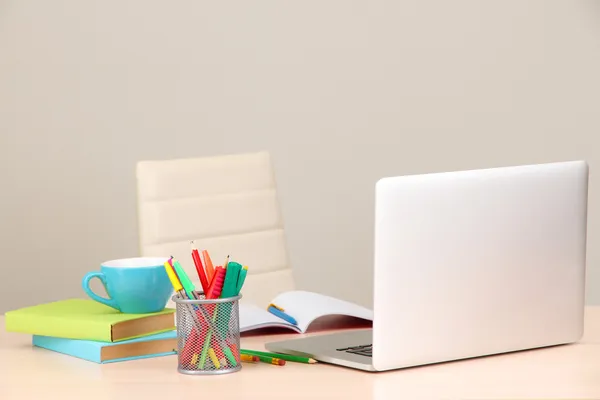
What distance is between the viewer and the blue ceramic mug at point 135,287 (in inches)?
56.3

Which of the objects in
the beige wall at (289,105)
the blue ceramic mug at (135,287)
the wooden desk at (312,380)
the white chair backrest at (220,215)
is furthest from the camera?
the beige wall at (289,105)

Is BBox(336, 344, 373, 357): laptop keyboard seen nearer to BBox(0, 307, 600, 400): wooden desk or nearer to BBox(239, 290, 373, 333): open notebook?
BBox(0, 307, 600, 400): wooden desk

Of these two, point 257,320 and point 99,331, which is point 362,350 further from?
point 99,331

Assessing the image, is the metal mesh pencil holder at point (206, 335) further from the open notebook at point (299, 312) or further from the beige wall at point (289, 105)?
the beige wall at point (289, 105)

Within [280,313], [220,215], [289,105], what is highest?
[289,105]

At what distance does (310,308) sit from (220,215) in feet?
1.92

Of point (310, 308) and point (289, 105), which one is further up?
point (289, 105)

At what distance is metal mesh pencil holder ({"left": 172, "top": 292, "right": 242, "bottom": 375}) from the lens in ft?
4.15

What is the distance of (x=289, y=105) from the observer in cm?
342

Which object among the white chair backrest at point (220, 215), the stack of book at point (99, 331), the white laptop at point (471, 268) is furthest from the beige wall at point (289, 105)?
the white laptop at point (471, 268)

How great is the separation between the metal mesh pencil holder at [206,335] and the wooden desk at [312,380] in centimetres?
2

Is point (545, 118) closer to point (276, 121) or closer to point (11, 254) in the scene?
point (276, 121)

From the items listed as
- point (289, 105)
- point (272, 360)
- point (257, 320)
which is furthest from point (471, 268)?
point (289, 105)

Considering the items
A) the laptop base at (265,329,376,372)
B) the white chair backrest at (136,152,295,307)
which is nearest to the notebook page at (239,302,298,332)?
the laptop base at (265,329,376,372)
